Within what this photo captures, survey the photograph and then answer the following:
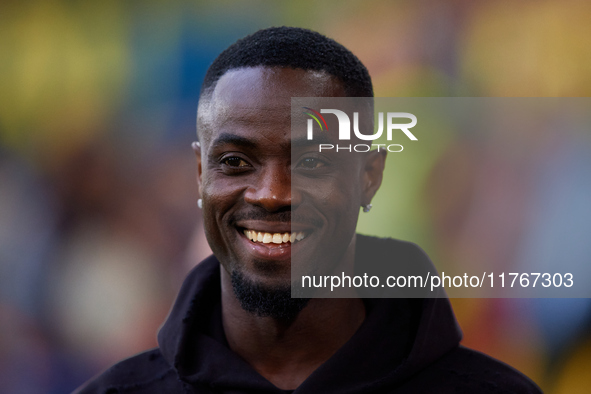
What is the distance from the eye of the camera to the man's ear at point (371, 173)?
2.01 m

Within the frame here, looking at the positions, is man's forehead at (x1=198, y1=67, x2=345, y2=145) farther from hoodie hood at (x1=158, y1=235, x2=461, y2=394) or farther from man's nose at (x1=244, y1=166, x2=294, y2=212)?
hoodie hood at (x1=158, y1=235, x2=461, y2=394)

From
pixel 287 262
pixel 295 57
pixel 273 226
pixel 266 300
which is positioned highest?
Result: pixel 295 57

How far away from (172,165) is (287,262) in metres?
1.56

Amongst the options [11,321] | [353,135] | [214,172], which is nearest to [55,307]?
[11,321]

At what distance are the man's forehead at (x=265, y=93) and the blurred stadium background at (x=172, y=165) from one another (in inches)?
51.7

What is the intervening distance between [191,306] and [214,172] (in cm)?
60

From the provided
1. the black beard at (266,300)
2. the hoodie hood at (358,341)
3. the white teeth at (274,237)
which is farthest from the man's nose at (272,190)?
the hoodie hood at (358,341)

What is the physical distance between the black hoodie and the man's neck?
72mm

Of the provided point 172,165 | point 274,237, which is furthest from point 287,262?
point 172,165

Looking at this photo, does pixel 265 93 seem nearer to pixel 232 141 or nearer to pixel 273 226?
pixel 232 141

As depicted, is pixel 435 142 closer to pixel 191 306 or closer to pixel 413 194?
pixel 413 194

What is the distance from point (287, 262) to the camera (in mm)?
1769

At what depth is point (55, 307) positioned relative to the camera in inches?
117

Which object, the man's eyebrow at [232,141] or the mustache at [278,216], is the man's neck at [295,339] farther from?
the man's eyebrow at [232,141]
